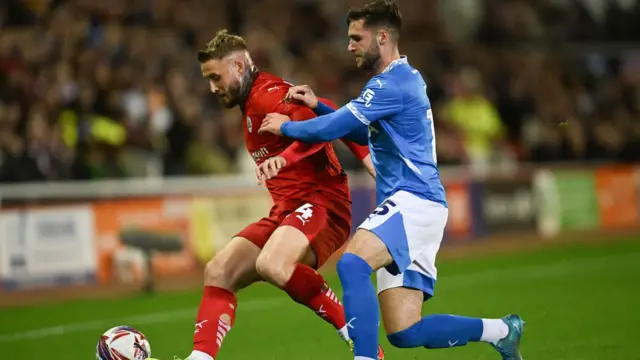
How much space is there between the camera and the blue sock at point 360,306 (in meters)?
5.77

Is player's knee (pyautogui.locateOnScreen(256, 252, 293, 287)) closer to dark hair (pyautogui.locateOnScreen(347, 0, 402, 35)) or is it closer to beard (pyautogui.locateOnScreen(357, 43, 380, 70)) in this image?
beard (pyautogui.locateOnScreen(357, 43, 380, 70))

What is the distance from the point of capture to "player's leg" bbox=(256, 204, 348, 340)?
6238 mm

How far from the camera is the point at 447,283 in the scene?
12.7 metres

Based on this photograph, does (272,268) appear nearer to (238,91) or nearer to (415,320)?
(415,320)

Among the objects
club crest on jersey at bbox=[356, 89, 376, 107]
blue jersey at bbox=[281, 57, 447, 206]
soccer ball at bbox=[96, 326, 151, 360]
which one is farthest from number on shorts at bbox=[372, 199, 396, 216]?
soccer ball at bbox=[96, 326, 151, 360]

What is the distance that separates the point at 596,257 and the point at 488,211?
9.53ft

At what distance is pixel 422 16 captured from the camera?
22672 mm

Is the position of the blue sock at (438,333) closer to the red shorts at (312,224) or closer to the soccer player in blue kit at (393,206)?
the soccer player in blue kit at (393,206)

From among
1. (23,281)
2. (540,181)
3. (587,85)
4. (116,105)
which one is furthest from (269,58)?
(587,85)

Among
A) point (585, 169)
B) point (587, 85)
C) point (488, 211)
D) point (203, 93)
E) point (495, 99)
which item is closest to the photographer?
point (203, 93)

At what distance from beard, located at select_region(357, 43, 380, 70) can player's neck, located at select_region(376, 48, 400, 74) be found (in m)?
0.02

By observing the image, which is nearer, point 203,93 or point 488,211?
point 203,93

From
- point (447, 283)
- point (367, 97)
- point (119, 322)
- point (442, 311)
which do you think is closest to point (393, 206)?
point (367, 97)

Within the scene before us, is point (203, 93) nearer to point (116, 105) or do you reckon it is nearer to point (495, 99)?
point (116, 105)
